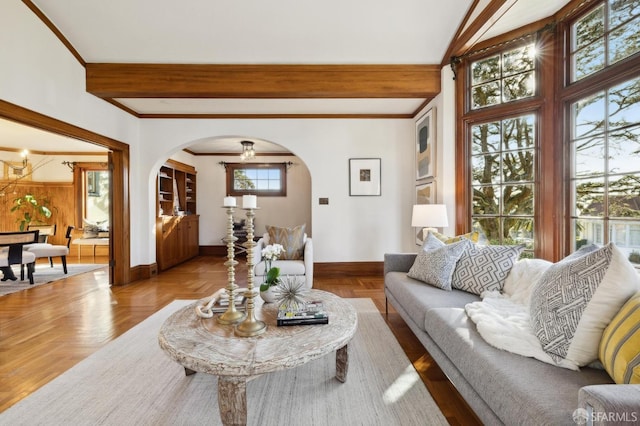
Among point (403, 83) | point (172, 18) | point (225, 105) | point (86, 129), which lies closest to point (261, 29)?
point (172, 18)

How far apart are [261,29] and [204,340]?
3049mm

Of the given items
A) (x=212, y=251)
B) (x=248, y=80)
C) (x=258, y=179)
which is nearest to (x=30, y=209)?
(x=212, y=251)

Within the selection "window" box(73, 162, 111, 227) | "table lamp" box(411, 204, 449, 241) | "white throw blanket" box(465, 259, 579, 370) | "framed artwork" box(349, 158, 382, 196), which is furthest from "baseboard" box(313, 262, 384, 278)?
"window" box(73, 162, 111, 227)

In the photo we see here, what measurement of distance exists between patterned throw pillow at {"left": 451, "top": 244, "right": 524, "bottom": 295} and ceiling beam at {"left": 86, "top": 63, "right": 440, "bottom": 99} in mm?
2220

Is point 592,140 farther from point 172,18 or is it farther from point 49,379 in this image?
point 49,379

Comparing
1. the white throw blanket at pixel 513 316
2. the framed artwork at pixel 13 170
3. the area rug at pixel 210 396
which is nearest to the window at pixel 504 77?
the white throw blanket at pixel 513 316

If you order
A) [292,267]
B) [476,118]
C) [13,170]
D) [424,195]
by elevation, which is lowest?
[292,267]

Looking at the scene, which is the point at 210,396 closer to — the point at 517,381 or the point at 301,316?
the point at 301,316

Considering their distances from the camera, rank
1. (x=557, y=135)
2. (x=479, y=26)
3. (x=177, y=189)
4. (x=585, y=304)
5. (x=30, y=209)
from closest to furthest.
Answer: (x=585, y=304)
(x=557, y=135)
(x=479, y=26)
(x=177, y=189)
(x=30, y=209)

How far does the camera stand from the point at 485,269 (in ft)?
7.29

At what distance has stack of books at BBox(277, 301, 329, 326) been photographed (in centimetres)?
165

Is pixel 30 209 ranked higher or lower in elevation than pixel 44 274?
higher

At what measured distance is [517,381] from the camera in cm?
109

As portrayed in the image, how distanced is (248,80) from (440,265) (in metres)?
2.99
